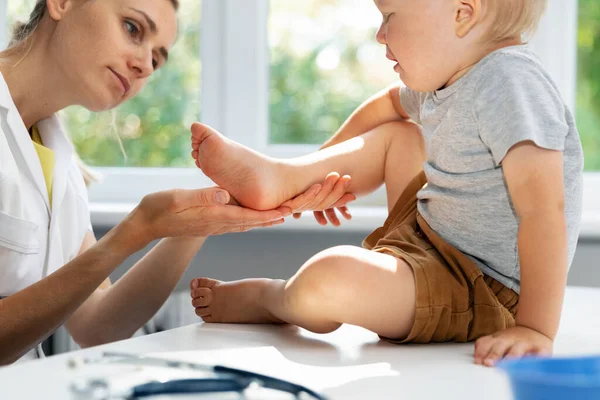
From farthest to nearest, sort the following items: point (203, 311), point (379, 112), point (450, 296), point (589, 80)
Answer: point (589, 80)
point (379, 112)
point (203, 311)
point (450, 296)

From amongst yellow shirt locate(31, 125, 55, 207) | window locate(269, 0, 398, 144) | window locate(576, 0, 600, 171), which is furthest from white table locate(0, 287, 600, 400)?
window locate(269, 0, 398, 144)

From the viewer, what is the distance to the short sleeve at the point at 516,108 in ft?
2.70

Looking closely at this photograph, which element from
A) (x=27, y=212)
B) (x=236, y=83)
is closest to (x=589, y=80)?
(x=236, y=83)

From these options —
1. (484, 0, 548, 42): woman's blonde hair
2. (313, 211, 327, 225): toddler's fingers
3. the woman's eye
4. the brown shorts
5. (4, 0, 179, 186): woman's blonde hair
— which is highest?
(4, 0, 179, 186): woman's blonde hair

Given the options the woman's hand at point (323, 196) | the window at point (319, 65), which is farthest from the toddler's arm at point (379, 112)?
the window at point (319, 65)

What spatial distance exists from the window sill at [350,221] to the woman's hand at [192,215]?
20.5 inches

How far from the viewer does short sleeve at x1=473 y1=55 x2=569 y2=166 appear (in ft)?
2.70

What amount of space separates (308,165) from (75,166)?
50 centimetres

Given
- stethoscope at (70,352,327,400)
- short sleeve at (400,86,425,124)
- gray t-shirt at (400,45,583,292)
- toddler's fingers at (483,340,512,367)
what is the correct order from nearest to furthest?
stethoscope at (70,352,327,400) → toddler's fingers at (483,340,512,367) → gray t-shirt at (400,45,583,292) → short sleeve at (400,86,425,124)

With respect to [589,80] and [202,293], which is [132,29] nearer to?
[202,293]

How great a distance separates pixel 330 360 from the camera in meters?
0.77

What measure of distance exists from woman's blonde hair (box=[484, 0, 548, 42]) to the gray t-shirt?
38 mm

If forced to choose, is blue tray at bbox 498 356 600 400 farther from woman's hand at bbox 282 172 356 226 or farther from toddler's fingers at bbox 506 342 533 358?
woman's hand at bbox 282 172 356 226

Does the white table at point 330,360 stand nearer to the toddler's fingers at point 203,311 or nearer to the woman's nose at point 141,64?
the toddler's fingers at point 203,311
